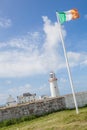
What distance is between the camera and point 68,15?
1794 cm

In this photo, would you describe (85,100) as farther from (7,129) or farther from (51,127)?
(51,127)

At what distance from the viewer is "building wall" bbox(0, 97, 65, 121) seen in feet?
71.4

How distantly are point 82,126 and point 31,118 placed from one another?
27.0 ft

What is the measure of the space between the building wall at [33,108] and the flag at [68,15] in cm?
787

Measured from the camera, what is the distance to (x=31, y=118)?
2139cm

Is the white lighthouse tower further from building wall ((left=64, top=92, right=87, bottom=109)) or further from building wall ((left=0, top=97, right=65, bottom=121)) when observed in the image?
building wall ((left=0, top=97, right=65, bottom=121))

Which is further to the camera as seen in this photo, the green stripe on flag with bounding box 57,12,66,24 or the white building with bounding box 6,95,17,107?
the white building with bounding box 6,95,17,107

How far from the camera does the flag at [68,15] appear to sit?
17.8 metres

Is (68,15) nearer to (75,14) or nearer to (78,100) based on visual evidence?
(75,14)

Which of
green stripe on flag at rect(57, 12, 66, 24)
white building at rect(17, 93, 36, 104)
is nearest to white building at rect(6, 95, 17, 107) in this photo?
white building at rect(17, 93, 36, 104)

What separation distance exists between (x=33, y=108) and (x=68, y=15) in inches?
336

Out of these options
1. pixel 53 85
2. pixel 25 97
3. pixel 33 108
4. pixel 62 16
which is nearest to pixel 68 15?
pixel 62 16

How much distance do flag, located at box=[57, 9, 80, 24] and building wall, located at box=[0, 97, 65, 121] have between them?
787 centimetres

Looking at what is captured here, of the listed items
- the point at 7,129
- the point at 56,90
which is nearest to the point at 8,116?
the point at 7,129
